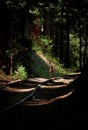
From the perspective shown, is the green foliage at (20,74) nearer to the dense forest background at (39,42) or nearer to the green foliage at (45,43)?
the dense forest background at (39,42)

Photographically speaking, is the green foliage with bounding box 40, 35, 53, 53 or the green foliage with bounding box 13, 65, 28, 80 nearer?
the green foliage with bounding box 13, 65, 28, 80

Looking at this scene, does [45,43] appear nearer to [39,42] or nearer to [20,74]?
[39,42]

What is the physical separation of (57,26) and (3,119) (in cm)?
3478

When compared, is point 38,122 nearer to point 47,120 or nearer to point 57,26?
point 47,120

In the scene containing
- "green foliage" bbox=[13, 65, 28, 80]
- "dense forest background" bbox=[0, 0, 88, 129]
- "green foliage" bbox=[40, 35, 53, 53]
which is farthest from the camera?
"green foliage" bbox=[40, 35, 53, 53]

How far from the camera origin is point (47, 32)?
40.8 metres

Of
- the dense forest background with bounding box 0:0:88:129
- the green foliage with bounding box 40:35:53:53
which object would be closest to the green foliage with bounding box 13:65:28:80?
the dense forest background with bounding box 0:0:88:129

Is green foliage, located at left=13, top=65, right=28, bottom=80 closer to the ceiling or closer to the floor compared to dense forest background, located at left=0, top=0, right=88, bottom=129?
closer to the floor

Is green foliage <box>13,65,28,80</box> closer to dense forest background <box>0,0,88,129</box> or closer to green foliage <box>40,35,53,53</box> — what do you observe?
dense forest background <box>0,0,88,129</box>

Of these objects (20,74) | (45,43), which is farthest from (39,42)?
(20,74)

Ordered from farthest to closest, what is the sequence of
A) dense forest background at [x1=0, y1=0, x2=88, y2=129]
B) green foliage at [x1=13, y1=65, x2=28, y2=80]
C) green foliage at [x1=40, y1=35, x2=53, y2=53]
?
green foliage at [x1=40, y1=35, x2=53, y2=53]
green foliage at [x1=13, y1=65, x2=28, y2=80]
dense forest background at [x1=0, y1=0, x2=88, y2=129]

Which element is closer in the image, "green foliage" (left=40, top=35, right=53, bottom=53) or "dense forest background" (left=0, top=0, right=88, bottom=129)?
"dense forest background" (left=0, top=0, right=88, bottom=129)

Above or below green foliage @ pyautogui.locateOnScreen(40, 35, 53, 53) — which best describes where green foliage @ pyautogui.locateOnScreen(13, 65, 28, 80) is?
below

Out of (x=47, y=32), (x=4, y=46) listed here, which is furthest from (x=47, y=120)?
(x=47, y=32)
